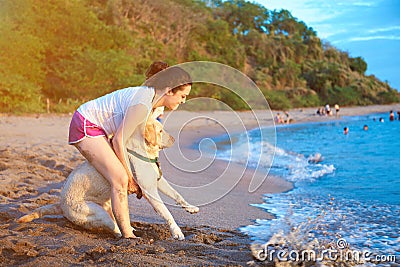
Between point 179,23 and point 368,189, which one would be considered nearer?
point 368,189

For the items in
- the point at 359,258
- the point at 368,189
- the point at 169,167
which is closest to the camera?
the point at 359,258

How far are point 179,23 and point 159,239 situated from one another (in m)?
38.3

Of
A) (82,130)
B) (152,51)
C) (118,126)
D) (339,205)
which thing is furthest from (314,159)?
(152,51)

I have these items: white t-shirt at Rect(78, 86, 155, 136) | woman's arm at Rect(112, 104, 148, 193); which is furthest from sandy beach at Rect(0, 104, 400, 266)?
white t-shirt at Rect(78, 86, 155, 136)

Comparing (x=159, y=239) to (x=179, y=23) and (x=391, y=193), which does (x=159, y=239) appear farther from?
(x=179, y=23)

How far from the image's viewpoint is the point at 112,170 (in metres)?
3.38

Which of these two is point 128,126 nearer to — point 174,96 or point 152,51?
point 174,96

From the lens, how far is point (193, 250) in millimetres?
3154

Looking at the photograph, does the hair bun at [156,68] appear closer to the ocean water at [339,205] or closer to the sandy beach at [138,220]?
the sandy beach at [138,220]

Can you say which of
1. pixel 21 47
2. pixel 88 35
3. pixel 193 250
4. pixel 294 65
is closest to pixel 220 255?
pixel 193 250

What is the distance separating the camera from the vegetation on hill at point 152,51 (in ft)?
69.3

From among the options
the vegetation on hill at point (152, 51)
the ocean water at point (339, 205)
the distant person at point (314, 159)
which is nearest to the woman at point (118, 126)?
the ocean water at point (339, 205)

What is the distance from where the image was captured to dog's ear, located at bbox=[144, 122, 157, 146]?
11.2 ft

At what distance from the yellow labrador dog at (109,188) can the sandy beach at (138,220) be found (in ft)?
0.37
